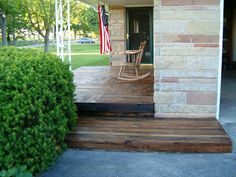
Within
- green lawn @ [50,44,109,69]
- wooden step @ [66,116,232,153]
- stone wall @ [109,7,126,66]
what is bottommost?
wooden step @ [66,116,232,153]

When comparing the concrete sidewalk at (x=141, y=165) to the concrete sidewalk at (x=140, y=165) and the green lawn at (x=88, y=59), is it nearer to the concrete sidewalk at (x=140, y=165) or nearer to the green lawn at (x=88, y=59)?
the concrete sidewalk at (x=140, y=165)

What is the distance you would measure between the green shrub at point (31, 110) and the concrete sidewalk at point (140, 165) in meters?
0.20

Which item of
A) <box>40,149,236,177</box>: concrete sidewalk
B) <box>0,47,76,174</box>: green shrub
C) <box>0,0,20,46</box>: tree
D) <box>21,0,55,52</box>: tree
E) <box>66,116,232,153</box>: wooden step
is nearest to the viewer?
<box>0,47,76,174</box>: green shrub

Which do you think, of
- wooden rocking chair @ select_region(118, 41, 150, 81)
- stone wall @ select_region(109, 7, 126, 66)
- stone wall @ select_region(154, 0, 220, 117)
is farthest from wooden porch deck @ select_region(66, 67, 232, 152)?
stone wall @ select_region(109, 7, 126, 66)

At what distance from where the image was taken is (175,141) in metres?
3.68

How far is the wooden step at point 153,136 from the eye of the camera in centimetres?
365

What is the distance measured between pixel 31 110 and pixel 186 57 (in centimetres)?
223

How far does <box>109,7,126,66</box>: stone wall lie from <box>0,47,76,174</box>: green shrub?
7041 mm

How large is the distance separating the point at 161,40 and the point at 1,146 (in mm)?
2447

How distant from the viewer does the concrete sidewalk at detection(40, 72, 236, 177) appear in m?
3.18

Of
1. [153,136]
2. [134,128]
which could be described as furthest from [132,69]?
[153,136]

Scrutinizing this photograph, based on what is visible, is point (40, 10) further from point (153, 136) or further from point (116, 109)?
point (153, 136)

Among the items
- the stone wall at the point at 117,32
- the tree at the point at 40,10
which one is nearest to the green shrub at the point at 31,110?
the stone wall at the point at 117,32

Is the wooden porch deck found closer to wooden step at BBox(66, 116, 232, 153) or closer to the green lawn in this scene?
wooden step at BBox(66, 116, 232, 153)
